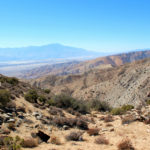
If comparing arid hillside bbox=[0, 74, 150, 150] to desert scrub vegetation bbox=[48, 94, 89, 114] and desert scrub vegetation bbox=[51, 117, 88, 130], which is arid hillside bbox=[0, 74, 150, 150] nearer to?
desert scrub vegetation bbox=[51, 117, 88, 130]

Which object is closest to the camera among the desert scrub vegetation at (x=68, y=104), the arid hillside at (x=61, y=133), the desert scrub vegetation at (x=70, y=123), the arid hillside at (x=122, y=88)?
the arid hillside at (x=61, y=133)

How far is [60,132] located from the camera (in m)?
9.38

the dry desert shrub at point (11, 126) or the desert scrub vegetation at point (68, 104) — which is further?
the desert scrub vegetation at point (68, 104)

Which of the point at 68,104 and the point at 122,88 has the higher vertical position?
the point at 68,104

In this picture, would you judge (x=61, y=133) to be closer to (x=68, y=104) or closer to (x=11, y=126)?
(x=11, y=126)

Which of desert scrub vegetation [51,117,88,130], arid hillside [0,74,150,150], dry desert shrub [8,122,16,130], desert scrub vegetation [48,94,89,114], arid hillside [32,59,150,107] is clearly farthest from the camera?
arid hillside [32,59,150,107]

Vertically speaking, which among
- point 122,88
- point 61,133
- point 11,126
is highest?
point 11,126

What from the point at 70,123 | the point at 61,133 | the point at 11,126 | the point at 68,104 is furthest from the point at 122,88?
the point at 11,126

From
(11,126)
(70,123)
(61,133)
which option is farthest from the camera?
(70,123)

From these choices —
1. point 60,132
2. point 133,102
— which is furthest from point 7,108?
point 133,102

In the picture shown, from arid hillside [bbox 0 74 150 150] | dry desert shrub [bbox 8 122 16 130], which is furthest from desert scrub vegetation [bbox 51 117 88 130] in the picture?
dry desert shrub [bbox 8 122 16 130]

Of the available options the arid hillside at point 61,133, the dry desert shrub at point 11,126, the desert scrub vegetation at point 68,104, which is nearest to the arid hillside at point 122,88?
the desert scrub vegetation at point 68,104

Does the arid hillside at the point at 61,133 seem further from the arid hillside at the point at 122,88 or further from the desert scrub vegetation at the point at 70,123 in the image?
the arid hillside at the point at 122,88

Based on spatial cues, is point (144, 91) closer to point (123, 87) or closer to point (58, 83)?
point (123, 87)
